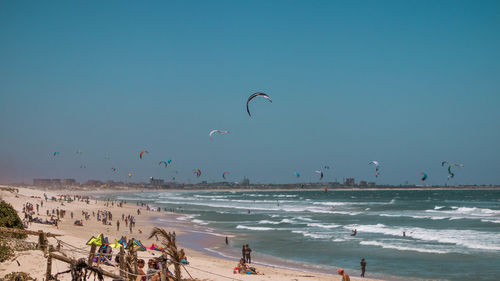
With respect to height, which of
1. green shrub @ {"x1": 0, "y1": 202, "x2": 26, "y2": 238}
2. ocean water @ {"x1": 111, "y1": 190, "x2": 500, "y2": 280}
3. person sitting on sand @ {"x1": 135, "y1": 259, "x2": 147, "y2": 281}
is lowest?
ocean water @ {"x1": 111, "y1": 190, "x2": 500, "y2": 280}

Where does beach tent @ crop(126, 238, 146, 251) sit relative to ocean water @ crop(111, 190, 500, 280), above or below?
above

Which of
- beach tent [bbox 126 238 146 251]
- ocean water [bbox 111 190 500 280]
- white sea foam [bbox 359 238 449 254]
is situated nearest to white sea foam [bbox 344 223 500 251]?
ocean water [bbox 111 190 500 280]

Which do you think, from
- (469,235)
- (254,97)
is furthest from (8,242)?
(469,235)

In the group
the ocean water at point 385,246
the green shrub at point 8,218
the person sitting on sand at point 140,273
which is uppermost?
the green shrub at point 8,218

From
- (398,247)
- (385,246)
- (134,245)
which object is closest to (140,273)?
(134,245)

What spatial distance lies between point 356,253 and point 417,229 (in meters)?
11.3

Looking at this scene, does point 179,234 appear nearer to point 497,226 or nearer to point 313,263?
point 313,263

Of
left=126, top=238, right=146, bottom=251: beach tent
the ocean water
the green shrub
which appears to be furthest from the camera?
the ocean water

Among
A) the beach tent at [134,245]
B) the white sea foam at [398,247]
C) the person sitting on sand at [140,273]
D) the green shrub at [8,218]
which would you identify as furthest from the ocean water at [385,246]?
the person sitting on sand at [140,273]

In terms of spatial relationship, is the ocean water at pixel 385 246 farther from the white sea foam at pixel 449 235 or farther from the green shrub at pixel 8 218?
the green shrub at pixel 8 218

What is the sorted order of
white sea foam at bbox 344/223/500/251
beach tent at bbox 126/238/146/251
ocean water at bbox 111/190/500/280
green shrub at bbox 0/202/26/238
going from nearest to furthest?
beach tent at bbox 126/238/146/251
green shrub at bbox 0/202/26/238
ocean water at bbox 111/190/500/280
white sea foam at bbox 344/223/500/251

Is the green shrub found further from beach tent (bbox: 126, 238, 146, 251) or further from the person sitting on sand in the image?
the person sitting on sand

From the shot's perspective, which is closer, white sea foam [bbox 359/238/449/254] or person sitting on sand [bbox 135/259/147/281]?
person sitting on sand [bbox 135/259/147/281]

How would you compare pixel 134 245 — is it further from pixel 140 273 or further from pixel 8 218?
pixel 140 273
